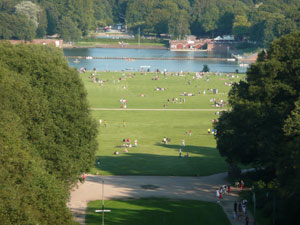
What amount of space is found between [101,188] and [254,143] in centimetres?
875

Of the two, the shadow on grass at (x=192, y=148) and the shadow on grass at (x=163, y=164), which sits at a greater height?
the shadow on grass at (x=163, y=164)

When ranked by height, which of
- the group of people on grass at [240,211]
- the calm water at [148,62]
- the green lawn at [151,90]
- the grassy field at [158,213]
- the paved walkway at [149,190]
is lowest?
the calm water at [148,62]

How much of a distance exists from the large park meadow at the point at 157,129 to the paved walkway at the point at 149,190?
33.4 inches

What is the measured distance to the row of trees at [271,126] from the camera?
30.4 metres

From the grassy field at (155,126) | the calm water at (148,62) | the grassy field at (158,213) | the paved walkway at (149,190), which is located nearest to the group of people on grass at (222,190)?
the paved walkway at (149,190)

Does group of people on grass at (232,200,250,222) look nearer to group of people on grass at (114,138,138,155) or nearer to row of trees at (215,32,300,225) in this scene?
row of trees at (215,32,300,225)

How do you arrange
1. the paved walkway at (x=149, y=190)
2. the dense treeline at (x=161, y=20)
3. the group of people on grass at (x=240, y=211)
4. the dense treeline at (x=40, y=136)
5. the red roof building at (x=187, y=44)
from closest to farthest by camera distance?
the dense treeline at (x=40, y=136), the group of people on grass at (x=240, y=211), the paved walkway at (x=149, y=190), the dense treeline at (x=161, y=20), the red roof building at (x=187, y=44)

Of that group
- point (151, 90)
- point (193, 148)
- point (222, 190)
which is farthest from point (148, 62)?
point (222, 190)

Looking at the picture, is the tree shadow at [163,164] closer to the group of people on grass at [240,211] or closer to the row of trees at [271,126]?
the row of trees at [271,126]

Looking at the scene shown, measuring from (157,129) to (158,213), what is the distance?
25.8 metres

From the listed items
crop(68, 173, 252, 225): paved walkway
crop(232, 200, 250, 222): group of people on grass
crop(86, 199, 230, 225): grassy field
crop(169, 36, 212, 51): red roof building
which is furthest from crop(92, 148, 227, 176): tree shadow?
crop(169, 36, 212, 51): red roof building

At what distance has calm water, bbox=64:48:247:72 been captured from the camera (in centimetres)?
12675

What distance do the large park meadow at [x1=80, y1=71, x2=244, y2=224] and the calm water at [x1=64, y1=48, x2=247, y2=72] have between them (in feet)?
75.3

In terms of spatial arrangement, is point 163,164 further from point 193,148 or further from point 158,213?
point 158,213
